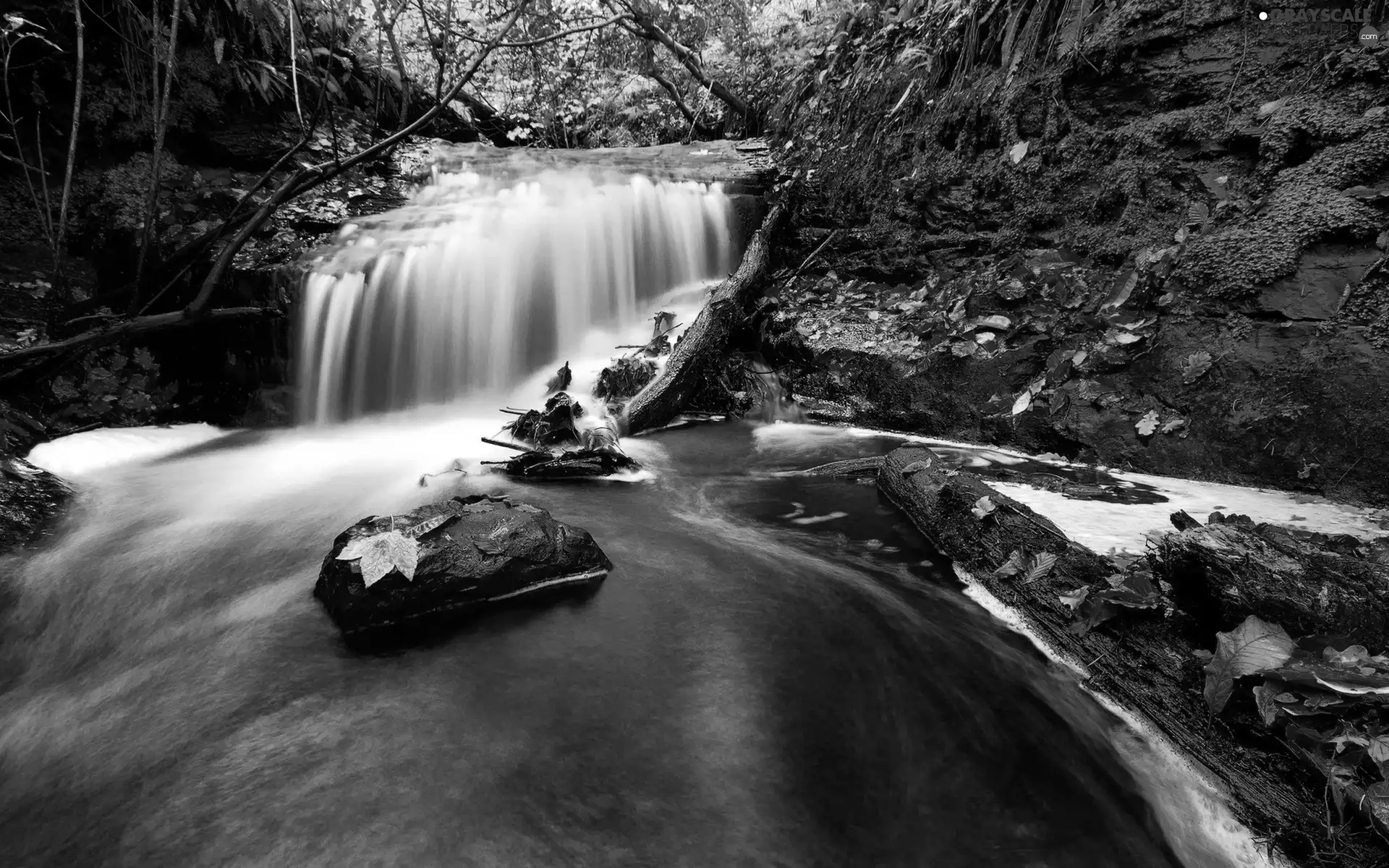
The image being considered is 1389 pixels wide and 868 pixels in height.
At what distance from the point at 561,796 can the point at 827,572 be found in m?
1.93

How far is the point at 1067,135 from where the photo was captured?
5734mm

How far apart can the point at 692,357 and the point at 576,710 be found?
4.43 metres

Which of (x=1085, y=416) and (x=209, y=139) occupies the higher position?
(x=209, y=139)

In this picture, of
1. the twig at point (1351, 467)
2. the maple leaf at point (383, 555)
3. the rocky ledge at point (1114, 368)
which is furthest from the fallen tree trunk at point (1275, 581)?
the maple leaf at point (383, 555)

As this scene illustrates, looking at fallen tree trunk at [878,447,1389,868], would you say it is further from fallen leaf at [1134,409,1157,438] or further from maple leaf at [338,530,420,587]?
maple leaf at [338,530,420,587]

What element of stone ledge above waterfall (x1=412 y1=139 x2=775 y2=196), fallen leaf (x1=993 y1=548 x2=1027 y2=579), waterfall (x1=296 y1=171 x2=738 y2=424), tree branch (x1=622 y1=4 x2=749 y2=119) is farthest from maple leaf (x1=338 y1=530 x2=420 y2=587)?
tree branch (x1=622 y1=4 x2=749 y2=119)

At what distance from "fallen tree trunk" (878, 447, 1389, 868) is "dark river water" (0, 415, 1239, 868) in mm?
170

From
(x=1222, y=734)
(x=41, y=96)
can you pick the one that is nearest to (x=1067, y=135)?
(x=1222, y=734)

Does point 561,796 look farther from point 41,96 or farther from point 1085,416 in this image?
point 41,96

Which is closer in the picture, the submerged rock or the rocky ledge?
the rocky ledge

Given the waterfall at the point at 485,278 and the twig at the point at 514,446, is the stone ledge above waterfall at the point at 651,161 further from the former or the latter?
the twig at the point at 514,446

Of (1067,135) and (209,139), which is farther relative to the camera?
(209,139)

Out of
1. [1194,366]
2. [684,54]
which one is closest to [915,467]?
[1194,366]

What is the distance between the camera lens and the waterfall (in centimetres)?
689
